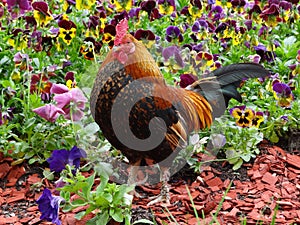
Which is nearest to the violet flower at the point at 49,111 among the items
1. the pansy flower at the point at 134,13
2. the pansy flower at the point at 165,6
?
the pansy flower at the point at 134,13

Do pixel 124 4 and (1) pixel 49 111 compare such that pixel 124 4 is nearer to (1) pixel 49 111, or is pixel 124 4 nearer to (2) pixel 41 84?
(2) pixel 41 84

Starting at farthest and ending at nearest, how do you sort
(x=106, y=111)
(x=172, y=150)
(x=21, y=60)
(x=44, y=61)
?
(x=44, y=61) < (x=21, y=60) < (x=172, y=150) < (x=106, y=111)

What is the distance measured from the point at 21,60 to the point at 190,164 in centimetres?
127

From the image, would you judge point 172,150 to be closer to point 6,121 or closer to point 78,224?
point 78,224

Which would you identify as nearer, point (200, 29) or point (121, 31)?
point (121, 31)

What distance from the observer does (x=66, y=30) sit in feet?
13.7

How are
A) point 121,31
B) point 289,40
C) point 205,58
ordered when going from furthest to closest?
point 289,40
point 205,58
point 121,31

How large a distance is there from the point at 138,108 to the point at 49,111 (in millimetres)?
630

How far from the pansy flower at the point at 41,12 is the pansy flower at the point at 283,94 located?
1.64 m

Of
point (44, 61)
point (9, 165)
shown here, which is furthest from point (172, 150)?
point (44, 61)

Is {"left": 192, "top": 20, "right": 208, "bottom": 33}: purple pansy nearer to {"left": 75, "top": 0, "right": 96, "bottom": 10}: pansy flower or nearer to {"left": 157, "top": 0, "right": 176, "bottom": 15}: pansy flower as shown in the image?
{"left": 157, "top": 0, "right": 176, "bottom": 15}: pansy flower

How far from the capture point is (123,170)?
11.7 ft

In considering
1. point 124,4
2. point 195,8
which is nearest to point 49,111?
point 124,4

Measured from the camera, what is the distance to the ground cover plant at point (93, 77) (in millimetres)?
3019
